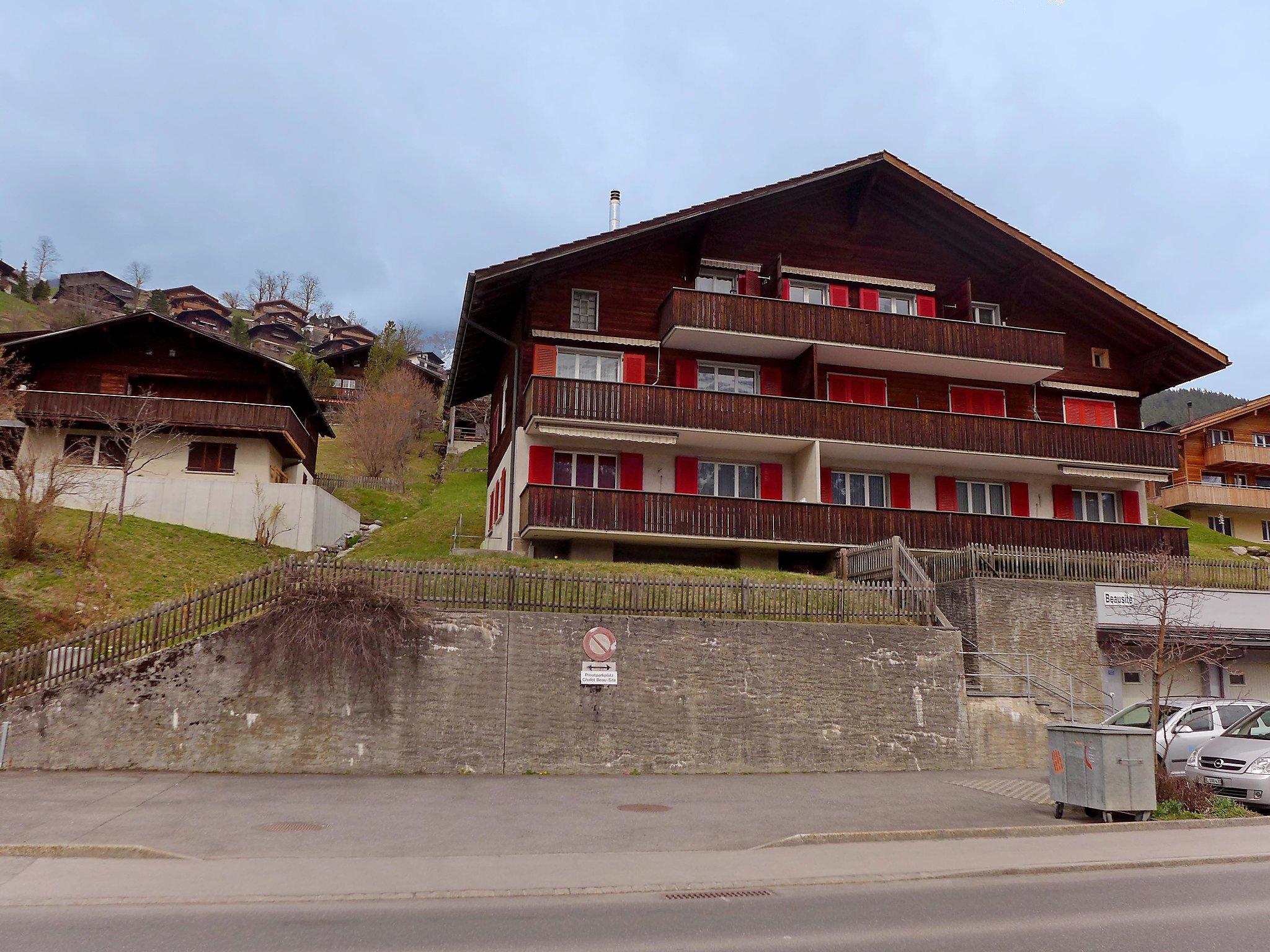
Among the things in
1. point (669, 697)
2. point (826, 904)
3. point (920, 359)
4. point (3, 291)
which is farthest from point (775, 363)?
point (3, 291)

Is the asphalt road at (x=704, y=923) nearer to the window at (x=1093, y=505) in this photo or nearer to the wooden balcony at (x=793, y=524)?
the wooden balcony at (x=793, y=524)

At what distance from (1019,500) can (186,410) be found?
28657 mm

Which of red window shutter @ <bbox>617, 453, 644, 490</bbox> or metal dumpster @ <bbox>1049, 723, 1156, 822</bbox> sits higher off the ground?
red window shutter @ <bbox>617, 453, 644, 490</bbox>

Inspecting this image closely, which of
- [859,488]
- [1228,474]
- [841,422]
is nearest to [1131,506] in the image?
[859,488]

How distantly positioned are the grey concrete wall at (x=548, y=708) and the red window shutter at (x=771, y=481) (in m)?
10.4

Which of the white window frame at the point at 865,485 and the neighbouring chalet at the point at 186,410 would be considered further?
the neighbouring chalet at the point at 186,410

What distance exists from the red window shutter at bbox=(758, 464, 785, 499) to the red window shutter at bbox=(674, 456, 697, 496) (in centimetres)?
204

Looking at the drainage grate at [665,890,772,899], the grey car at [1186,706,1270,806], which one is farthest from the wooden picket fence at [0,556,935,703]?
the drainage grate at [665,890,772,899]

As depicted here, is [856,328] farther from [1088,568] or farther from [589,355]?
[1088,568]

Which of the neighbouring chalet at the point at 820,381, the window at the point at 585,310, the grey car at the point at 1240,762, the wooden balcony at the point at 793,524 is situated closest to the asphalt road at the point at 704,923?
the grey car at the point at 1240,762

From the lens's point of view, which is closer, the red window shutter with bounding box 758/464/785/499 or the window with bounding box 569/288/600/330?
the window with bounding box 569/288/600/330

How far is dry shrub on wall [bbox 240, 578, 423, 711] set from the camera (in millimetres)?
14555

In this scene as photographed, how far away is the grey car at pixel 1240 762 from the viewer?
14180mm

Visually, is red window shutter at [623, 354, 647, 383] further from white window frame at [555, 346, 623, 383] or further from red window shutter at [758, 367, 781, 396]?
red window shutter at [758, 367, 781, 396]
